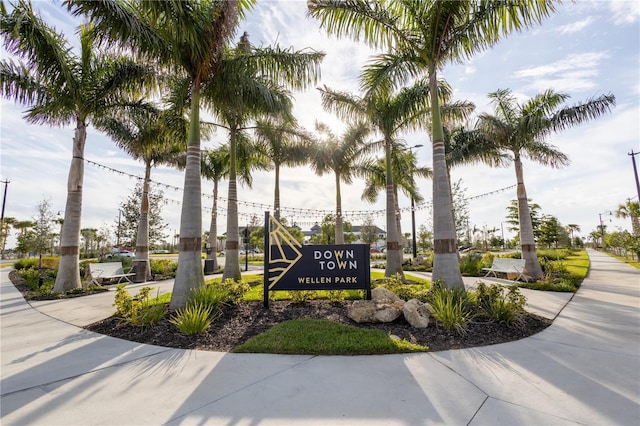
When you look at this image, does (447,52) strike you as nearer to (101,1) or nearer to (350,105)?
(350,105)

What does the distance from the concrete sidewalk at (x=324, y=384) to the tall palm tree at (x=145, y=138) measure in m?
6.82

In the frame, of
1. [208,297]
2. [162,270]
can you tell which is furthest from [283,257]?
[162,270]

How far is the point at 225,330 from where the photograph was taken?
4.90 meters

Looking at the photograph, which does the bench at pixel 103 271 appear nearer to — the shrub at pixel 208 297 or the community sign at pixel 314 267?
the shrub at pixel 208 297

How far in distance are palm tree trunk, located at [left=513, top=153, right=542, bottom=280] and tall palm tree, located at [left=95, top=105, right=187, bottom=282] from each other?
1310 cm

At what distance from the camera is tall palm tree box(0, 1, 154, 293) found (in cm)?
704

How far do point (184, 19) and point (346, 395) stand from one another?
696cm

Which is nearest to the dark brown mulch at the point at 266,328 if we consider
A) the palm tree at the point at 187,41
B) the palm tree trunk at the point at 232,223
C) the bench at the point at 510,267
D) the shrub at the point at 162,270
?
the palm tree at the point at 187,41

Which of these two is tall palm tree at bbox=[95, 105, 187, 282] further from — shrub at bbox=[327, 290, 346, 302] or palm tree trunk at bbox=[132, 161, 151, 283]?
shrub at bbox=[327, 290, 346, 302]

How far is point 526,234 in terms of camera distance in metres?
A: 11.2

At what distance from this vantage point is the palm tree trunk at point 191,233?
601cm

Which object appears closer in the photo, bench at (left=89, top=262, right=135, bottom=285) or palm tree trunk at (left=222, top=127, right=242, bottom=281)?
palm tree trunk at (left=222, top=127, right=242, bottom=281)

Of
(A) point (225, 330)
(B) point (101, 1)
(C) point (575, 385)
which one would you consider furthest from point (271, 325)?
(B) point (101, 1)

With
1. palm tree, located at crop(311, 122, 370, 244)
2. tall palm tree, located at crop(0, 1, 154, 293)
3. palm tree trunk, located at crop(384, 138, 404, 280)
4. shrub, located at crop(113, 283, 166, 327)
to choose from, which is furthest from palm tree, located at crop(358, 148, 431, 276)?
tall palm tree, located at crop(0, 1, 154, 293)
